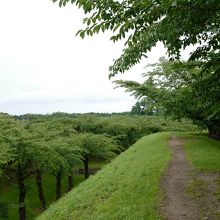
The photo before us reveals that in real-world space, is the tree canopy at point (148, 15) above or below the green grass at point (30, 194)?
above

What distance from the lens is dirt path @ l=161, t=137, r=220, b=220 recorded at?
9977 millimetres

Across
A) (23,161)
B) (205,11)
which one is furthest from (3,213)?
(205,11)

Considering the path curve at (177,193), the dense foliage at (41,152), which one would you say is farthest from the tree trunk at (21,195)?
the path curve at (177,193)

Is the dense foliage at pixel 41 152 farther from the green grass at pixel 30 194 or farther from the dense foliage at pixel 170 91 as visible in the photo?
the dense foliage at pixel 170 91

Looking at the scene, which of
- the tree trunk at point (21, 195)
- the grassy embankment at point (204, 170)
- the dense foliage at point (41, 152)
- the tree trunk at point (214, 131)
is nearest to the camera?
the grassy embankment at point (204, 170)

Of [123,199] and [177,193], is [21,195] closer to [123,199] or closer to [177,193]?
[123,199]

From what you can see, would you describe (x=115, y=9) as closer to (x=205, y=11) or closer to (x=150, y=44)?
(x=205, y=11)

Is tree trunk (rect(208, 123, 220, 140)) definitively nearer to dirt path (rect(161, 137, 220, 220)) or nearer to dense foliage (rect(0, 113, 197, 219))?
dense foliage (rect(0, 113, 197, 219))

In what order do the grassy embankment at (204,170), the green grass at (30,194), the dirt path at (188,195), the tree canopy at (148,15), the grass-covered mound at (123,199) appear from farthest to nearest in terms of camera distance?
the green grass at (30,194) < the grassy embankment at (204,170) < the grass-covered mound at (123,199) < the dirt path at (188,195) < the tree canopy at (148,15)

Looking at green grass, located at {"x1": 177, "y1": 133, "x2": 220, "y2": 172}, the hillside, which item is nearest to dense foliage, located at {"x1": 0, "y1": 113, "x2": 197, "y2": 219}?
the hillside

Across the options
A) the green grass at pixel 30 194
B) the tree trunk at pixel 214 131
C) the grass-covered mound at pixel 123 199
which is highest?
the tree trunk at pixel 214 131

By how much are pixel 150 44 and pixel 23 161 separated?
16746 millimetres

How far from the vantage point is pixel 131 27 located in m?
5.15

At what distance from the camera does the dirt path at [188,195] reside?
998cm
